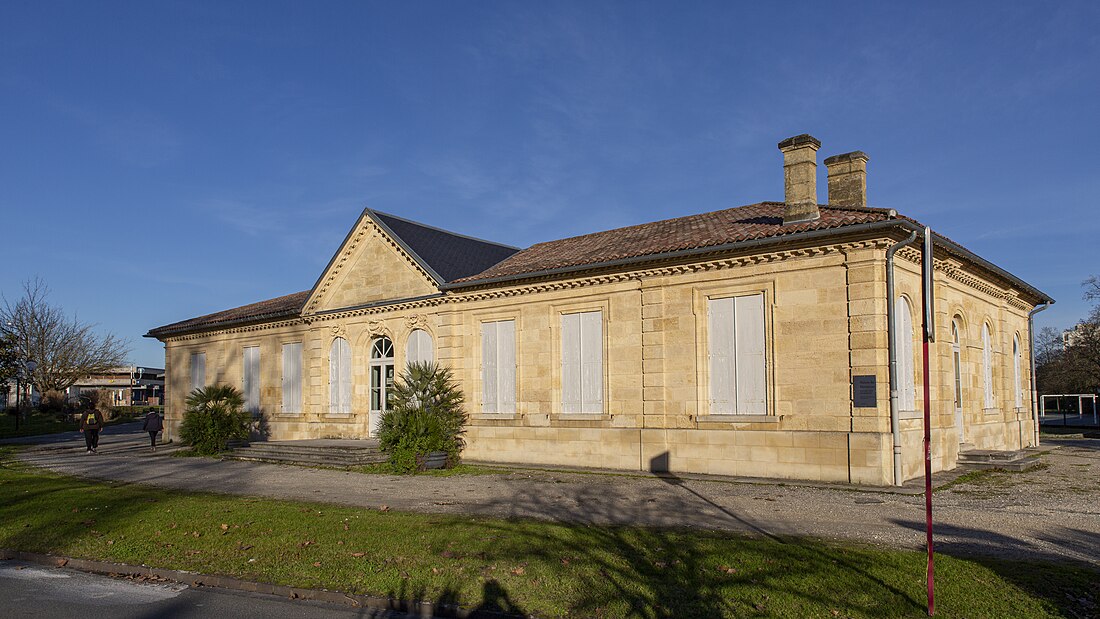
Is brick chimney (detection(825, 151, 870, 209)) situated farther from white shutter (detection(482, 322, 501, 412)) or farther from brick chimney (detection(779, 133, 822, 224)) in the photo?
white shutter (detection(482, 322, 501, 412))

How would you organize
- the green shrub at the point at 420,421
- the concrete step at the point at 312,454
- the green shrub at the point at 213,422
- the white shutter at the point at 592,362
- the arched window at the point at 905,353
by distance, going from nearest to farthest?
the arched window at the point at 905,353
the green shrub at the point at 420,421
the white shutter at the point at 592,362
the concrete step at the point at 312,454
the green shrub at the point at 213,422

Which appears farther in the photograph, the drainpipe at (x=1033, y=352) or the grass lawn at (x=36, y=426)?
the grass lawn at (x=36, y=426)

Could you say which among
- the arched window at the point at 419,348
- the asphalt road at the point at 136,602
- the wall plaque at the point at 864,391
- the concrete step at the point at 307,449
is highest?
the arched window at the point at 419,348

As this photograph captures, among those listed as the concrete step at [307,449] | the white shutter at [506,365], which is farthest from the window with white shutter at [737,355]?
the concrete step at [307,449]

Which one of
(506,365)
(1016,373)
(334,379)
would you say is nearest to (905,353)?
(506,365)

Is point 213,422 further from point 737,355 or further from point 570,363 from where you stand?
point 737,355

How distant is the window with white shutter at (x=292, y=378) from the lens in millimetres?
26359

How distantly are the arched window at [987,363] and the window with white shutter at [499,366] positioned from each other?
1211 cm

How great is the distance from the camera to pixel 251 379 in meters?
28.3

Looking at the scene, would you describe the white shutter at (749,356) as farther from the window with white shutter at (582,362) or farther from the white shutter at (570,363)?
the white shutter at (570,363)

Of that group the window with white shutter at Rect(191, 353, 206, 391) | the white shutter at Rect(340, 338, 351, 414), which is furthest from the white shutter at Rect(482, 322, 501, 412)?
the window with white shutter at Rect(191, 353, 206, 391)

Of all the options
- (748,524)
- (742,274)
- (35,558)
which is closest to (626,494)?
(748,524)

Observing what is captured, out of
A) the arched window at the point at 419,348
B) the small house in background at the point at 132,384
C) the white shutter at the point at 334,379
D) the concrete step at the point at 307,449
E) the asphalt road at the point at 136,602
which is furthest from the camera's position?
the small house in background at the point at 132,384

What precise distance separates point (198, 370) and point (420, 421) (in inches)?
648
